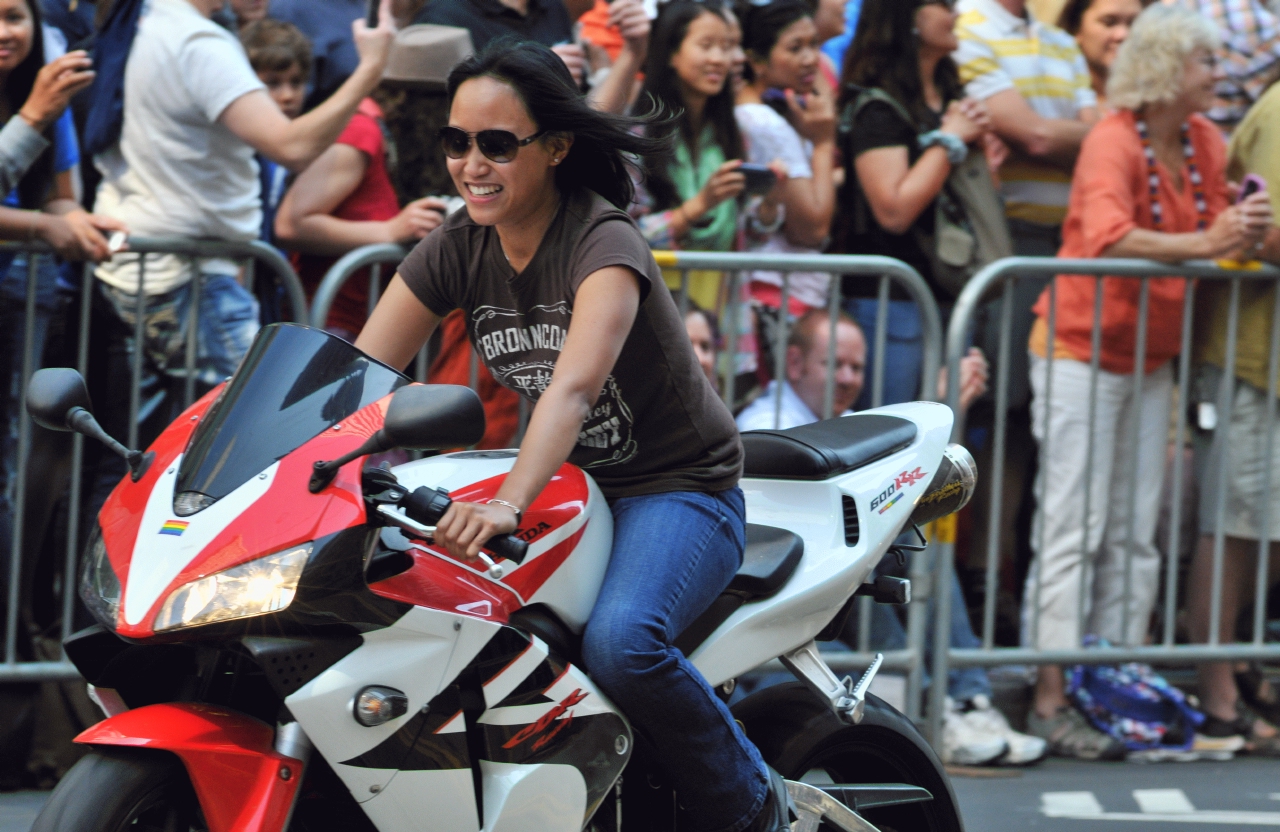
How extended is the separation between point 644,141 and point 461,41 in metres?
2.34

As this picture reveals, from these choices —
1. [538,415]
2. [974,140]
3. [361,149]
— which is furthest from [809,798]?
[974,140]

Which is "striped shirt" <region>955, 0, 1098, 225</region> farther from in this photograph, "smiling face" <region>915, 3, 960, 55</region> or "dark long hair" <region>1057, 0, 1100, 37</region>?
"dark long hair" <region>1057, 0, 1100, 37</region>

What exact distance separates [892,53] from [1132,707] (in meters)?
2.43

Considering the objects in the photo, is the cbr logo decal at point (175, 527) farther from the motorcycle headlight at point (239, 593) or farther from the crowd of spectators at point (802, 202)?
the crowd of spectators at point (802, 202)

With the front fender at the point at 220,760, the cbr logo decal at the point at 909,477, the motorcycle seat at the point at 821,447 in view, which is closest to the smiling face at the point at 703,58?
the motorcycle seat at the point at 821,447

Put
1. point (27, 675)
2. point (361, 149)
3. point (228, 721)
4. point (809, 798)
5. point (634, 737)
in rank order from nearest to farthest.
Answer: point (228, 721) → point (634, 737) → point (809, 798) → point (27, 675) → point (361, 149)

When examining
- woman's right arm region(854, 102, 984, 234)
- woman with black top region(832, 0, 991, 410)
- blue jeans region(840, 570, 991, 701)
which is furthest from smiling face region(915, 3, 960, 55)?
blue jeans region(840, 570, 991, 701)

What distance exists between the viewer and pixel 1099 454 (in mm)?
Result: 5488

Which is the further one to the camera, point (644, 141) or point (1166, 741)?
point (1166, 741)

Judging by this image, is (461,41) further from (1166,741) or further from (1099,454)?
(1166,741)

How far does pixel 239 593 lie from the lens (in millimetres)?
2398

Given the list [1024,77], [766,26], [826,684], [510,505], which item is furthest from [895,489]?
[1024,77]

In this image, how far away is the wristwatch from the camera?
584cm

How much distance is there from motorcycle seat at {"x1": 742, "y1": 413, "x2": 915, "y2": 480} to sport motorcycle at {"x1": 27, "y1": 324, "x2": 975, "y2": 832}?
262 millimetres
